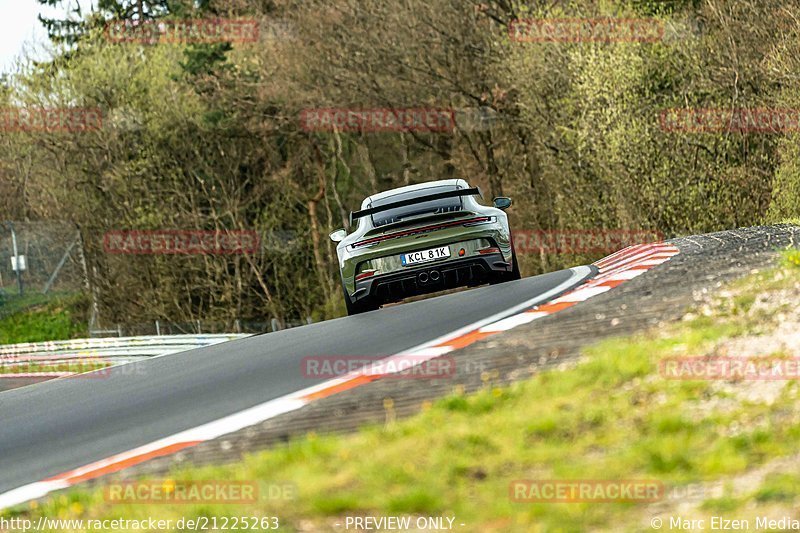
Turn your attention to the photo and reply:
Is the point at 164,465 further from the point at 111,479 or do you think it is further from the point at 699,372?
the point at 699,372

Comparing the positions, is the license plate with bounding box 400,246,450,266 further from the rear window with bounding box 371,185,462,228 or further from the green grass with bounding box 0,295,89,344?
the green grass with bounding box 0,295,89,344

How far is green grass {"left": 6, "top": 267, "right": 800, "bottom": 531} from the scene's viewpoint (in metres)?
5.21

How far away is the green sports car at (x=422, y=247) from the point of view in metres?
13.9

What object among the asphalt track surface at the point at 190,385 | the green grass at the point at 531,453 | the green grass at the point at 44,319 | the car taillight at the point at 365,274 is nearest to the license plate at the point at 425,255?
the car taillight at the point at 365,274

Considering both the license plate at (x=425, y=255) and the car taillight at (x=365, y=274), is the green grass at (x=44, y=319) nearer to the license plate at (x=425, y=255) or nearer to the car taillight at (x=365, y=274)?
the car taillight at (x=365, y=274)

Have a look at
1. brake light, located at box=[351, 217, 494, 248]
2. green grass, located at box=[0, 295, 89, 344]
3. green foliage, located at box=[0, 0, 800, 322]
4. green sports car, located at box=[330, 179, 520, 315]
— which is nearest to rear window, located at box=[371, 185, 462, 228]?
green sports car, located at box=[330, 179, 520, 315]

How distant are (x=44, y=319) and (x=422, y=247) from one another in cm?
3864

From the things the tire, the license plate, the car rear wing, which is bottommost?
the tire

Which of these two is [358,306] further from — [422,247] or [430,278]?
[422,247]

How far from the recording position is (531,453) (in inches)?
230

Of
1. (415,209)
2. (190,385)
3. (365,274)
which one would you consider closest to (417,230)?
(415,209)

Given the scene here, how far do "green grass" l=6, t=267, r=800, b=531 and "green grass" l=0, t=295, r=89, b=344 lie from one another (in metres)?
43.2

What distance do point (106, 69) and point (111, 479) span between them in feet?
133

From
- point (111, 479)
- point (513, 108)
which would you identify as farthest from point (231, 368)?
point (513, 108)
